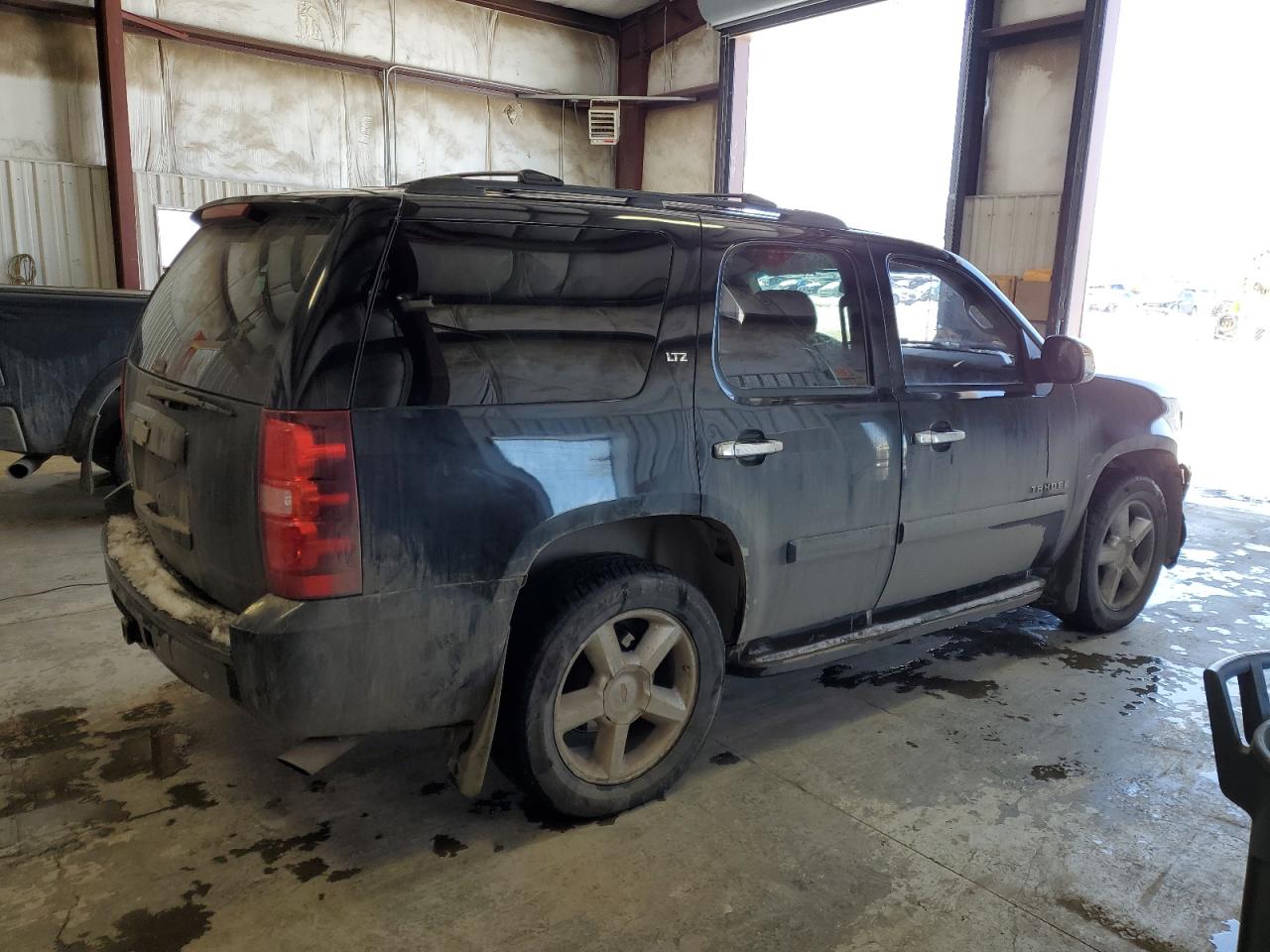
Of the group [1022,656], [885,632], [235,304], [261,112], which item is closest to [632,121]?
[261,112]

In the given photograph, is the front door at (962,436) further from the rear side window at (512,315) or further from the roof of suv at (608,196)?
the rear side window at (512,315)

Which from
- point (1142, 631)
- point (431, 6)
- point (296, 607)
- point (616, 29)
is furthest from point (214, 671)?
point (616, 29)

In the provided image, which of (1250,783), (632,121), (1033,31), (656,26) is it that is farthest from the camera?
(632,121)

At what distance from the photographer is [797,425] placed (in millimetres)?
2832

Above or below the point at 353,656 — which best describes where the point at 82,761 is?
below

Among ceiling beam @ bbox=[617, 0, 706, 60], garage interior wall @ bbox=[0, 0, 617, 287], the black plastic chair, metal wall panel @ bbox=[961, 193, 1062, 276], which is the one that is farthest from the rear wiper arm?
ceiling beam @ bbox=[617, 0, 706, 60]

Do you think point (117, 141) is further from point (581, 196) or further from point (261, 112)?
point (581, 196)

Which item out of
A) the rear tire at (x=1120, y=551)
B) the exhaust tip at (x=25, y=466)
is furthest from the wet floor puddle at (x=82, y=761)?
the rear tire at (x=1120, y=551)

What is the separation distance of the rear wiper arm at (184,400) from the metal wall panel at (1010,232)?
8275mm

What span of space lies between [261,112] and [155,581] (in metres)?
10.0

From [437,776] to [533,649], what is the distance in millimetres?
779

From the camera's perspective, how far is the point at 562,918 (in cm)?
220

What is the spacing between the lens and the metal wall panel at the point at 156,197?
1016 cm

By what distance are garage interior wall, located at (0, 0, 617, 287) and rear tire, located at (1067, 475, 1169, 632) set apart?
33.3 ft
